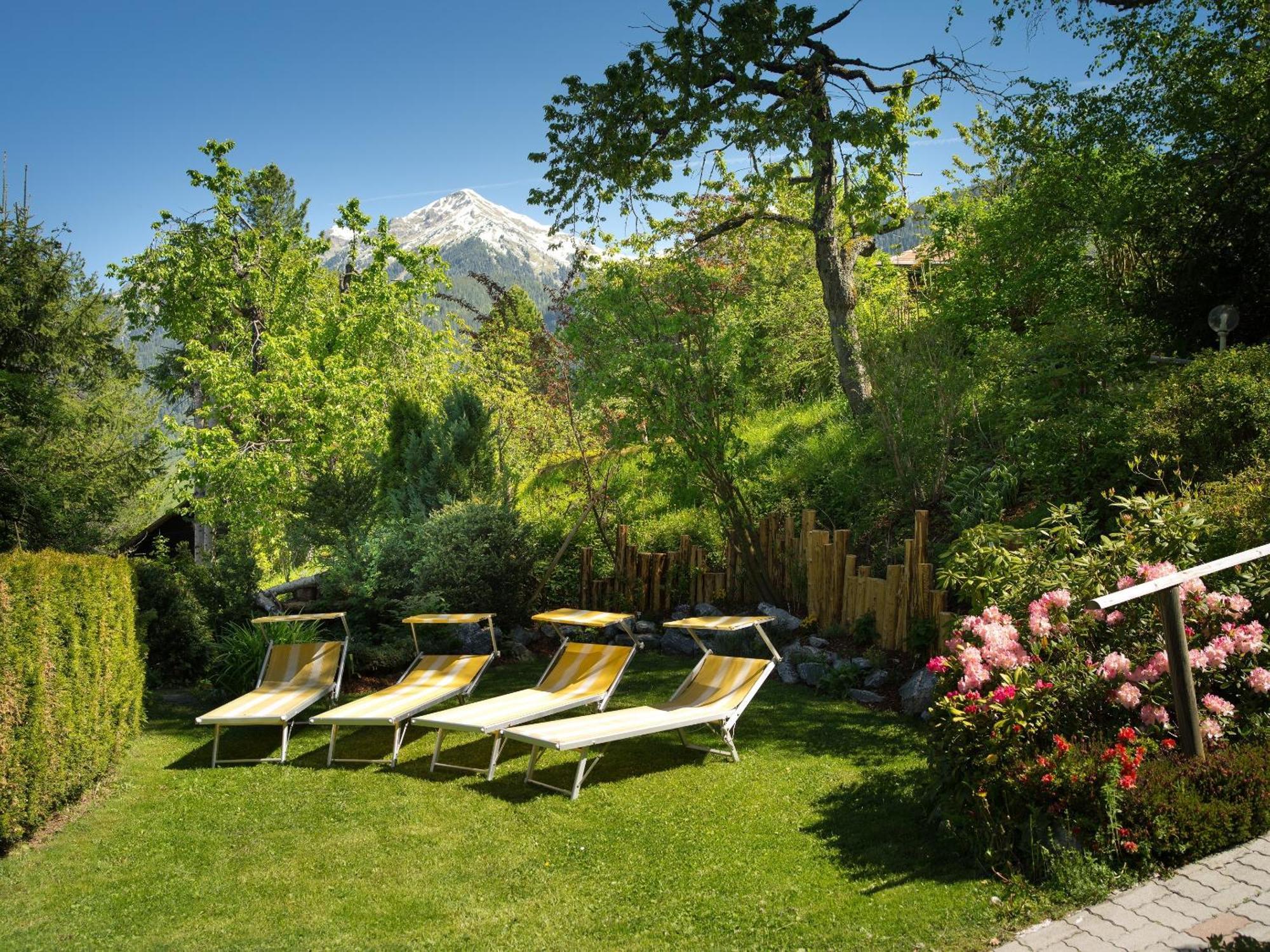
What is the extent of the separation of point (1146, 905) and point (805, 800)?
6.72ft

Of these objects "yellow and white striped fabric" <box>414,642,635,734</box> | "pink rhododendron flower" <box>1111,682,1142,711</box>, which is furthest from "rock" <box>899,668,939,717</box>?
"pink rhododendron flower" <box>1111,682,1142,711</box>

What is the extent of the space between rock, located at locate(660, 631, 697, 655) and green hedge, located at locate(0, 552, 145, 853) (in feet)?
16.5

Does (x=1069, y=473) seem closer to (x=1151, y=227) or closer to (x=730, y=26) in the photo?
(x=1151, y=227)

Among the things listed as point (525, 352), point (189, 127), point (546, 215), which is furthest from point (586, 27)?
point (189, 127)

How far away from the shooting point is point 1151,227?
10.3 m

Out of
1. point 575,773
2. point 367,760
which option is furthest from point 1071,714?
point 367,760

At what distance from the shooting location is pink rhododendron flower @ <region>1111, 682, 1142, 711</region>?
13.6ft

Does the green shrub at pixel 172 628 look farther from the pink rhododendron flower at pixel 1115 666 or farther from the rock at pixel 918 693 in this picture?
the pink rhododendron flower at pixel 1115 666

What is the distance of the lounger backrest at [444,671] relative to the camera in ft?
24.6

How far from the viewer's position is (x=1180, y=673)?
12.6 feet

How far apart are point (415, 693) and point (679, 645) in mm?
3249

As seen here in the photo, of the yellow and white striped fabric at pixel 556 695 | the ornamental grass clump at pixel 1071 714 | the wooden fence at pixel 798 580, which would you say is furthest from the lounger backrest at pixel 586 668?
the ornamental grass clump at pixel 1071 714

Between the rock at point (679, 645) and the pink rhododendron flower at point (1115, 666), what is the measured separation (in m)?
5.40

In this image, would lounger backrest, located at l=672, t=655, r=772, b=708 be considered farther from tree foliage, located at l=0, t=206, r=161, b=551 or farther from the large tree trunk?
tree foliage, located at l=0, t=206, r=161, b=551
